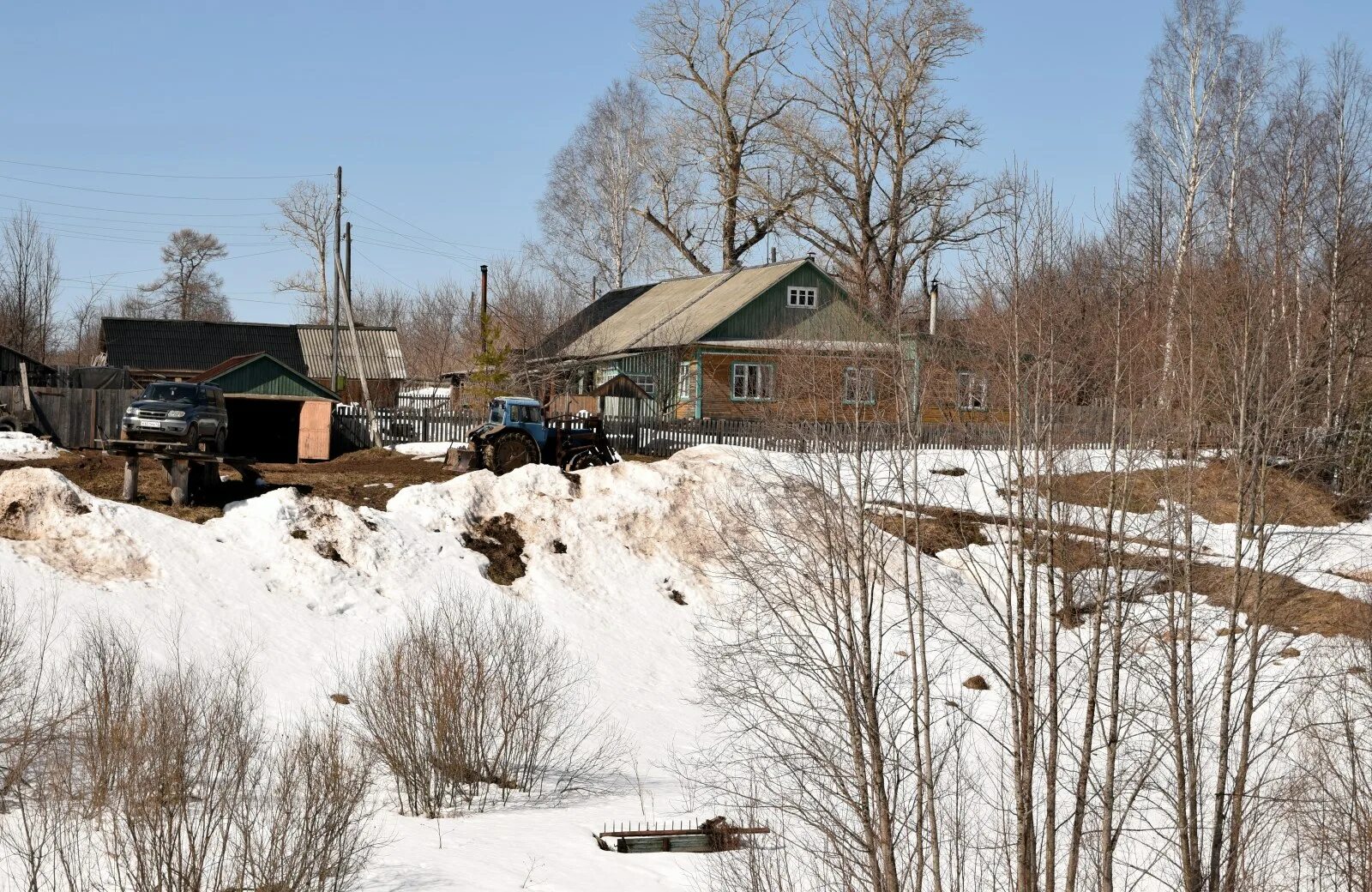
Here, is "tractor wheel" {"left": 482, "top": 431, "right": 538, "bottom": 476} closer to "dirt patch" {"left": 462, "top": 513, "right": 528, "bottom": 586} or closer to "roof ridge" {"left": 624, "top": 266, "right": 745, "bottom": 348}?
"dirt patch" {"left": 462, "top": 513, "right": 528, "bottom": 586}

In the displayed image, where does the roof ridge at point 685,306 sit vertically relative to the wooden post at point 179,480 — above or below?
above

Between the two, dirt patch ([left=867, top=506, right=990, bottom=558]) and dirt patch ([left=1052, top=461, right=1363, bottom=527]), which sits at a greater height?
dirt patch ([left=1052, top=461, right=1363, bottom=527])

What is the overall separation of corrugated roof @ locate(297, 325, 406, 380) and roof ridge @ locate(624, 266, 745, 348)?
46.7 ft

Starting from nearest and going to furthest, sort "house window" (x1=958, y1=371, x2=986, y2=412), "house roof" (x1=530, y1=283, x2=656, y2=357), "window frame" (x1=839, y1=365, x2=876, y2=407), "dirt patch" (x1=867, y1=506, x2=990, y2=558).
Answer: "window frame" (x1=839, y1=365, x2=876, y2=407), "house window" (x1=958, y1=371, x2=986, y2=412), "dirt patch" (x1=867, y1=506, x2=990, y2=558), "house roof" (x1=530, y1=283, x2=656, y2=357)

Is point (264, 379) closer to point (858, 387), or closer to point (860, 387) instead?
point (860, 387)

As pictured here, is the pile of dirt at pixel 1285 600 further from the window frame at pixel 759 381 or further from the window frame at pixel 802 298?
the window frame at pixel 802 298

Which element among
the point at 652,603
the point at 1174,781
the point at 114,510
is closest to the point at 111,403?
the point at 114,510

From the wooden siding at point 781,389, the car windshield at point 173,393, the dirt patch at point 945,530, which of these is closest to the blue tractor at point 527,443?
the wooden siding at point 781,389

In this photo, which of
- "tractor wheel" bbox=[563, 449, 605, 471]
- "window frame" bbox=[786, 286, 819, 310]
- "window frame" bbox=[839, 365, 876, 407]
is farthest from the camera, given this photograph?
"window frame" bbox=[786, 286, 819, 310]

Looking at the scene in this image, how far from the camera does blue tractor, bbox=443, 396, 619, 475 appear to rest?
27438 millimetres

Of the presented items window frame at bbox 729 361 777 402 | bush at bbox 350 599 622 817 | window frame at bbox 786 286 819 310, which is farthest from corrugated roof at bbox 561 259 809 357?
bush at bbox 350 599 622 817

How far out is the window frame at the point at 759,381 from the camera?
40188 mm

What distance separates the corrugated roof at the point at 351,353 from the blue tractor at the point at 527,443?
2702 centimetres

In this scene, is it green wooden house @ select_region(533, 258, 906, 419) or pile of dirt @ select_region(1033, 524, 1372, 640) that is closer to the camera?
pile of dirt @ select_region(1033, 524, 1372, 640)
